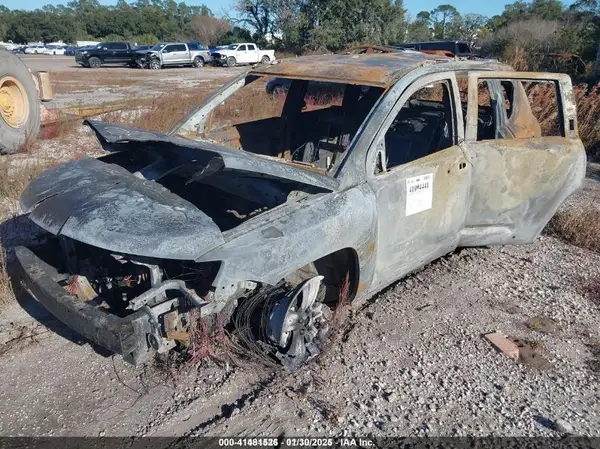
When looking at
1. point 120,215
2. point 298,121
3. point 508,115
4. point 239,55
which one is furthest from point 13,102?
point 239,55

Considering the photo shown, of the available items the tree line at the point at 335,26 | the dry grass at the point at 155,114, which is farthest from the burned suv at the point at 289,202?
the tree line at the point at 335,26

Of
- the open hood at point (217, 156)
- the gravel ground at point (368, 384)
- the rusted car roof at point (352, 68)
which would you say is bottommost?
the gravel ground at point (368, 384)

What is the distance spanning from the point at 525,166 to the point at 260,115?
101 inches

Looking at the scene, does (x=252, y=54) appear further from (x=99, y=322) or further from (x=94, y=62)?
(x=99, y=322)

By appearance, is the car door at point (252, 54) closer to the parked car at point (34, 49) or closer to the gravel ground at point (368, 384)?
the parked car at point (34, 49)

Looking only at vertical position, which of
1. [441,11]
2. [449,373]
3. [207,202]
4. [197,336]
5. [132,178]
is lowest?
[449,373]

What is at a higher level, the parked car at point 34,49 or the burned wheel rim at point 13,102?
the parked car at point 34,49

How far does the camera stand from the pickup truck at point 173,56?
→ 29938 mm

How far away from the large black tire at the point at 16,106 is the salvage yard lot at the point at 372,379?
4333 millimetres

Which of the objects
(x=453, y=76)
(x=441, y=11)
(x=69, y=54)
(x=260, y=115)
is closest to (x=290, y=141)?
(x=260, y=115)

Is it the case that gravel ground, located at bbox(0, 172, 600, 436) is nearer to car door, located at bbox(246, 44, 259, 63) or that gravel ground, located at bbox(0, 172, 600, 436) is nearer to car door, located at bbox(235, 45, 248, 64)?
car door, located at bbox(235, 45, 248, 64)

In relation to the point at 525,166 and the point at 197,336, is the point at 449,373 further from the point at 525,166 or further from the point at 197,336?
the point at 525,166

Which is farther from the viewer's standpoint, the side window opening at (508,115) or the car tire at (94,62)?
the car tire at (94,62)

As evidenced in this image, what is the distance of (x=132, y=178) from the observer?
3.02 metres
